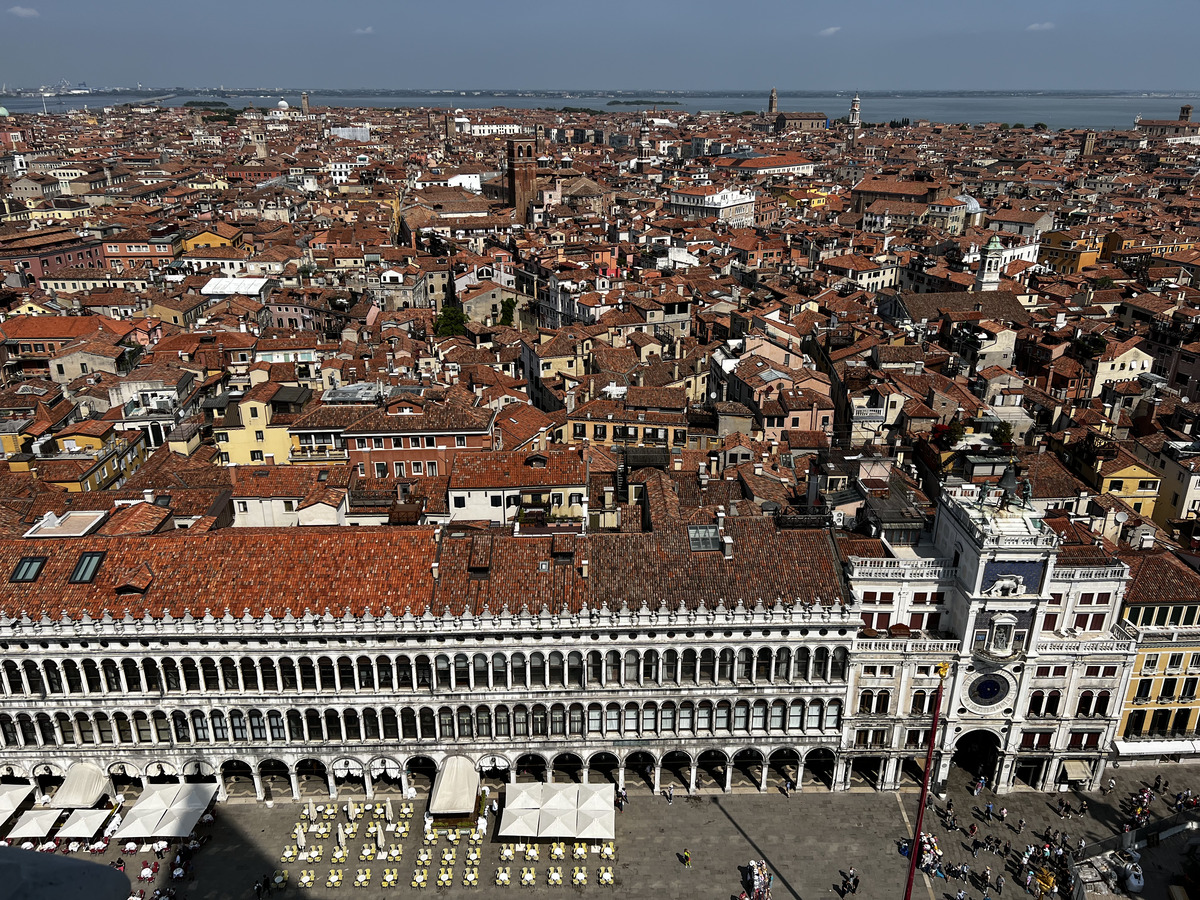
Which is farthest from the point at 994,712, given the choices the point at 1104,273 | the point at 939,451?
the point at 1104,273

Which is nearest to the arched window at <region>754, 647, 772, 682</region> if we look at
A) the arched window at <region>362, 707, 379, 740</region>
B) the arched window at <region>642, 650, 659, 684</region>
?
the arched window at <region>642, 650, 659, 684</region>

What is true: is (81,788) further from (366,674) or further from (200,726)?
(366,674)

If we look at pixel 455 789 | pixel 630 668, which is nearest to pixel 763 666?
pixel 630 668

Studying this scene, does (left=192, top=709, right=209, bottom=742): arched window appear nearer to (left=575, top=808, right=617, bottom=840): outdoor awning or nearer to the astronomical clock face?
(left=575, top=808, right=617, bottom=840): outdoor awning

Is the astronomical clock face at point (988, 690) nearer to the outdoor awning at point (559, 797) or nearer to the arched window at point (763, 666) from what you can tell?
the arched window at point (763, 666)

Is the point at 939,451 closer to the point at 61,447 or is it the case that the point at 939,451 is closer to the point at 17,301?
the point at 61,447

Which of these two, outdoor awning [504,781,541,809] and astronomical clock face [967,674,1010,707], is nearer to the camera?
outdoor awning [504,781,541,809]
